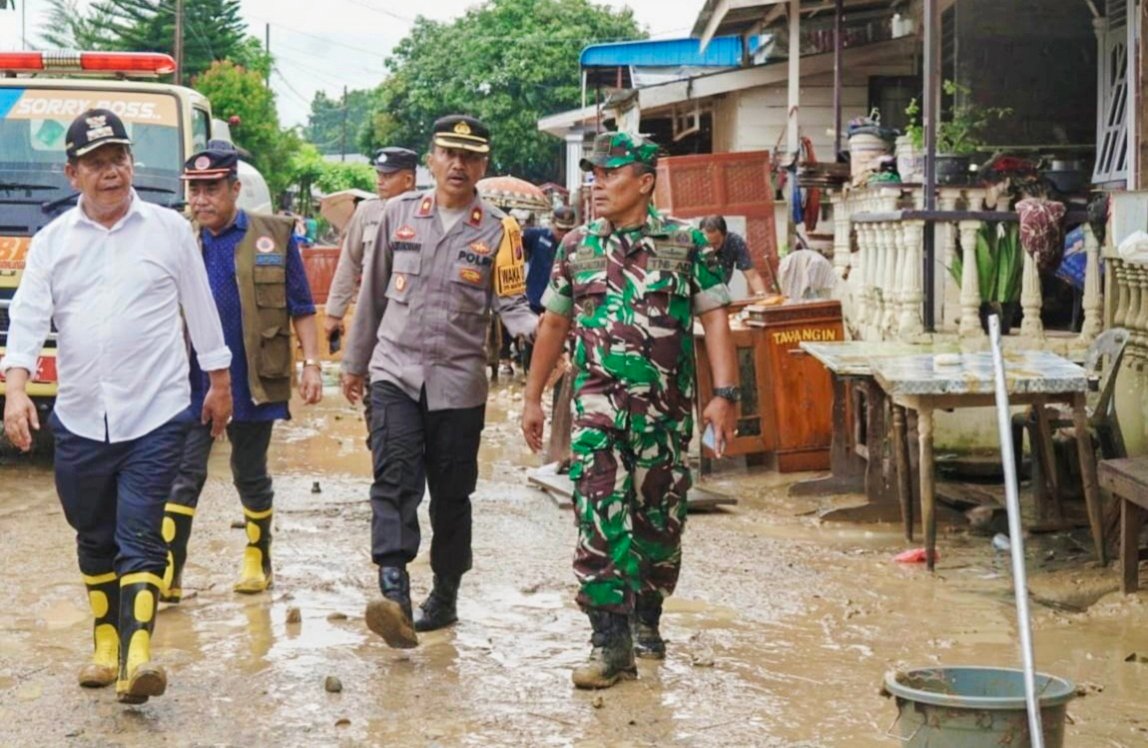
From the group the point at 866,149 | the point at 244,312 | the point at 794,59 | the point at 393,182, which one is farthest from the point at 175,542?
the point at 794,59

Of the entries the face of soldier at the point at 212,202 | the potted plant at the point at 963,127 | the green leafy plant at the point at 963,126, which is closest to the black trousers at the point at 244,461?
the face of soldier at the point at 212,202

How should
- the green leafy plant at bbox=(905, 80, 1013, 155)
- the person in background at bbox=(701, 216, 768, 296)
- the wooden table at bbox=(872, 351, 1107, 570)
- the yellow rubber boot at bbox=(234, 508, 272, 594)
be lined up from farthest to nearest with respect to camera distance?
1. the green leafy plant at bbox=(905, 80, 1013, 155)
2. the person in background at bbox=(701, 216, 768, 296)
3. the wooden table at bbox=(872, 351, 1107, 570)
4. the yellow rubber boot at bbox=(234, 508, 272, 594)

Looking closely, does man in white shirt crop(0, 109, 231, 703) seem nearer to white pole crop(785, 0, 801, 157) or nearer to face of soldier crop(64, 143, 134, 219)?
face of soldier crop(64, 143, 134, 219)

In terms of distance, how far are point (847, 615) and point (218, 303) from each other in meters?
3.00

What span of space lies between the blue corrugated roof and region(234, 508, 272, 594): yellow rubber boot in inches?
745

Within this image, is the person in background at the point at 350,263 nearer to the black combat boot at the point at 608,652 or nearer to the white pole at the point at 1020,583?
the black combat boot at the point at 608,652

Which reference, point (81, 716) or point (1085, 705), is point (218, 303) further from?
point (1085, 705)

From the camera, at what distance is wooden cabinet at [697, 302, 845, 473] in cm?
1229

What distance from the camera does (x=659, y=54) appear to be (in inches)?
1065

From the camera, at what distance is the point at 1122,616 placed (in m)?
7.60

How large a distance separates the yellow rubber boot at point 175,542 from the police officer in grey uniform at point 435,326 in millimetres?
969

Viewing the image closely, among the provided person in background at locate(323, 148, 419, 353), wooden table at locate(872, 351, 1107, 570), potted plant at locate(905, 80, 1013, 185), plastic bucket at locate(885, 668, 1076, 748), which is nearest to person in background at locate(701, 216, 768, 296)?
potted plant at locate(905, 80, 1013, 185)

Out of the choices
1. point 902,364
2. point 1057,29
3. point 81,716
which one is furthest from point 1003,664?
point 1057,29

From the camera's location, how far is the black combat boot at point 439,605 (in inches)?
294
